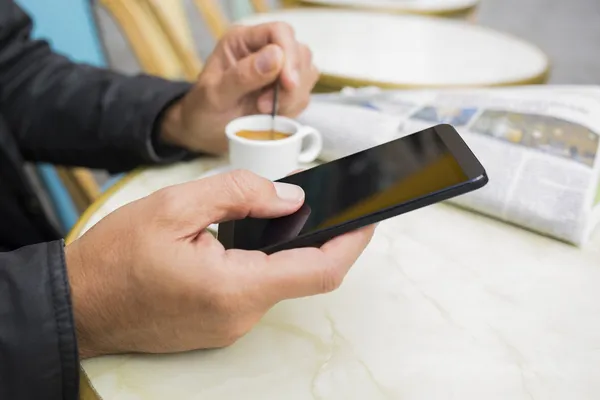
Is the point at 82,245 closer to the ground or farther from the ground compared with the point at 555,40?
farther from the ground

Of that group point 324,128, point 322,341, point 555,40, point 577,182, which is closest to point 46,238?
point 324,128

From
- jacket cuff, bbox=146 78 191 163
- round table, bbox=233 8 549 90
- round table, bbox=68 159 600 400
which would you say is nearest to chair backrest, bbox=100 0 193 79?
round table, bbox=233 8 549 90

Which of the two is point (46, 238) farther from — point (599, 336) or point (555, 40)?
point (555, 40)

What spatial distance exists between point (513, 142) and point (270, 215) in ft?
0.95

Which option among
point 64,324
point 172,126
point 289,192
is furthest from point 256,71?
point 64,324

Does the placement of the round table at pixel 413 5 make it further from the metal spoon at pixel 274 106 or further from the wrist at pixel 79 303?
the wrist at pixel 79 303

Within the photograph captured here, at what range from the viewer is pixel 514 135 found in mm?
581

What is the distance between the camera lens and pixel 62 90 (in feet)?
2.32

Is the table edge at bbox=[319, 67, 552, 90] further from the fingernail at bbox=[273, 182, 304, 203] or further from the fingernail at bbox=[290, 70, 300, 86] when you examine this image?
the fingernail at bbox=[273, 182, 304, 203]

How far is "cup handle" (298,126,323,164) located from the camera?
1.94 feet

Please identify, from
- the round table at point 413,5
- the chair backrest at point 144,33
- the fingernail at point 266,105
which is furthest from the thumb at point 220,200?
the round table at point 413,5

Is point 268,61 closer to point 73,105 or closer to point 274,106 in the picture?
point 274,106

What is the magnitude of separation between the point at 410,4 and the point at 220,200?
1224 mm

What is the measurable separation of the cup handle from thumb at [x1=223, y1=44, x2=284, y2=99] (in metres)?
0.07
